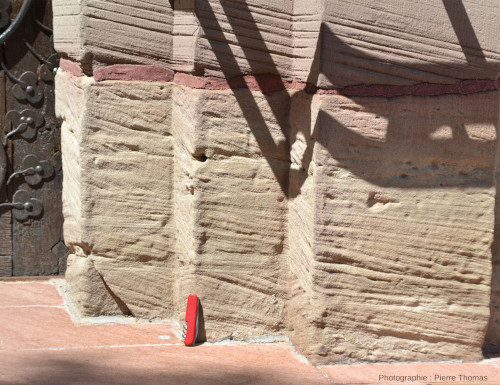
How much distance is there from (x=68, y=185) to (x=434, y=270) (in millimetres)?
1821

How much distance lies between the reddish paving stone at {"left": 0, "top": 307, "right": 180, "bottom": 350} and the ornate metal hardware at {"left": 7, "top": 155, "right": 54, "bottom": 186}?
31.9 inches

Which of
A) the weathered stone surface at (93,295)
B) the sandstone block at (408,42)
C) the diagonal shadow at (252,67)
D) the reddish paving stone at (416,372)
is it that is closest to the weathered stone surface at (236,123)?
the diagonal shadow at (252,67)

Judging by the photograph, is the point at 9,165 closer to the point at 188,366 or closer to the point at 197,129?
the point at 197,129

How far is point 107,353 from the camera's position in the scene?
10.8 feet

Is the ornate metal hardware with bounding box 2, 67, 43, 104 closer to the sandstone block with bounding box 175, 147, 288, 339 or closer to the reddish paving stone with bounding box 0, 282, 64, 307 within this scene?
the reddish paving stone with bounding box 0, 282, 64, 307

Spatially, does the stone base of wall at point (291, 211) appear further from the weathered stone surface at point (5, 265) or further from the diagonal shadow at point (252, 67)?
the weathered stone surface at point (5, 265)

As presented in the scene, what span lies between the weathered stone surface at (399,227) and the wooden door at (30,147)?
5.43 ft

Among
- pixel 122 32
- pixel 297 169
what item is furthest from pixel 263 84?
pixel 122 32

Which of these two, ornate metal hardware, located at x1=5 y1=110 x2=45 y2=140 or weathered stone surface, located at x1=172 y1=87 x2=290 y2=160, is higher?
weathered stone surface, located at x1=172 y1=87 x2=290 y2=160

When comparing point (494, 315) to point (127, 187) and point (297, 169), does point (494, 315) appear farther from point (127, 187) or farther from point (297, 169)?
point (127, 187)

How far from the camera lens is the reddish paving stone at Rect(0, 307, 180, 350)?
3395mm

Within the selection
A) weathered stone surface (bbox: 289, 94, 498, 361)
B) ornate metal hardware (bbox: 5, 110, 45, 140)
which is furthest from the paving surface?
ornate metal hardware (bbox: 5, 110, 45, 140)

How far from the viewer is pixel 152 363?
3.20 m

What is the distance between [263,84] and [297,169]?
39 cm
